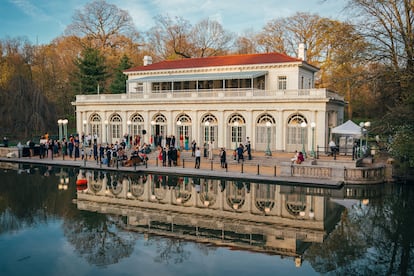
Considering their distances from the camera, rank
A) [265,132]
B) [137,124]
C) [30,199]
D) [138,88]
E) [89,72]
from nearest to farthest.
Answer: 1. [30,199]
2. [265,132]
3. [137,124]
4. [138,88]
5. [89,72]

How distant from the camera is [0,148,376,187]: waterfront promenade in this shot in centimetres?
2062

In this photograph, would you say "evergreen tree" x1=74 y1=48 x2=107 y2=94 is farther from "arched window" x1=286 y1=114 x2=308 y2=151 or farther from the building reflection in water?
the building reflection in water

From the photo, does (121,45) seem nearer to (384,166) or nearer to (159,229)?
(384,166)

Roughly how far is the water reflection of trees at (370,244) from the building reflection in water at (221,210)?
512 mm

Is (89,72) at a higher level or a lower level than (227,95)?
higher

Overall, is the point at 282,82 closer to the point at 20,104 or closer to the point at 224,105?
the point at 224,105

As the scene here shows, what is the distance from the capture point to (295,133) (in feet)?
98.9

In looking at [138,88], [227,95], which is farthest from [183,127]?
[138,88]

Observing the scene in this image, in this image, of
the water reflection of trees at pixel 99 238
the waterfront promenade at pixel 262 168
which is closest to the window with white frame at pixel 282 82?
the waterfront promenade at pixel 262 168

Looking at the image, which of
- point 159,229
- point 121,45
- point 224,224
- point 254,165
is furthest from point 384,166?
point 121,45

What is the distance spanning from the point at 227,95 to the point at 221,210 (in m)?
18.2

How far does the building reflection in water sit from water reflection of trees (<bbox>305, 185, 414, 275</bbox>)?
0.51 meters

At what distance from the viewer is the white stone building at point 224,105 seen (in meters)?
29.8

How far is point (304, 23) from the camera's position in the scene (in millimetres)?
49125
